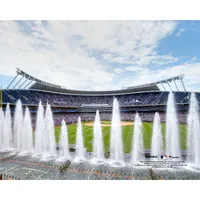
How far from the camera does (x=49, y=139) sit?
22469 millimetres

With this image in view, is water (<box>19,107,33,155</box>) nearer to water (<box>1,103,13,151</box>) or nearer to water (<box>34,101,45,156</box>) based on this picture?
water (<box>34,101,45,156</box>)

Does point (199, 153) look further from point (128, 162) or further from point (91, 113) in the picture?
point (91, 113)

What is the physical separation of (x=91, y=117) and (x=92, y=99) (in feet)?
56.5

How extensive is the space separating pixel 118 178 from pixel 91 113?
57456 mm

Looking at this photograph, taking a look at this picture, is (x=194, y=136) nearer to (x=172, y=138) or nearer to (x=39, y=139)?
(x=172, y=138)

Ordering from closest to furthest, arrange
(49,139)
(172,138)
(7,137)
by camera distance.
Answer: (172,138) < (49,139) < (7,137)

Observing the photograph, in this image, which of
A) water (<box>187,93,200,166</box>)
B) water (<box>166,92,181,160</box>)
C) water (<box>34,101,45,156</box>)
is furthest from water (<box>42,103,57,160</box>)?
water (<box>187,93,200,166</box>)

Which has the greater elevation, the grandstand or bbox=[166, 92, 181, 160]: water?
the grandstand

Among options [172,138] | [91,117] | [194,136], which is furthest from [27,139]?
[91,117]

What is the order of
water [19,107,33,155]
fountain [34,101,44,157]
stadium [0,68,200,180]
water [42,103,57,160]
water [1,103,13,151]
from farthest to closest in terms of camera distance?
water [1,103,13,151] → water [19,107,33,155] → fountain [34,101,44,157] → water [42,103,57,160] → stadium [0,68,200,180]

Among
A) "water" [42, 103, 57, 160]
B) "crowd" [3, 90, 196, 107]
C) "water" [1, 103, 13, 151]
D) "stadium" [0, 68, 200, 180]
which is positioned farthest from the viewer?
"crowd" [3, 90, 196, 107]

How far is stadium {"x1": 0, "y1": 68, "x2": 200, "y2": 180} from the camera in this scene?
45.4 feet

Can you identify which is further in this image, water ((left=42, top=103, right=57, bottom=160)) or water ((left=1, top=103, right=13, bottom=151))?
water ((left=1, top=103, right=13, bottom=151))

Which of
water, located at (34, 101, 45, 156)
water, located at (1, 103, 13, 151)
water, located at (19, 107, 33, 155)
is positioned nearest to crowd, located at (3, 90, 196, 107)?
water, located at (1, 103, 13, 151)
